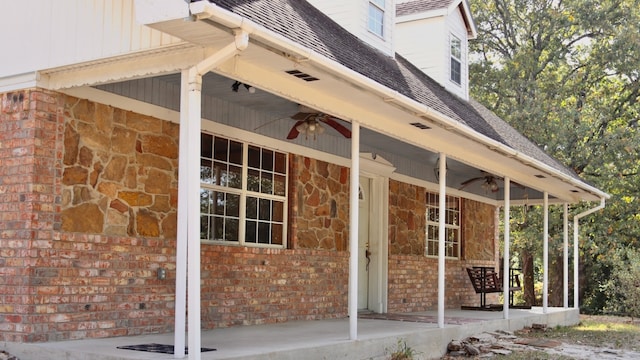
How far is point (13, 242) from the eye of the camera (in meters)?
7.40

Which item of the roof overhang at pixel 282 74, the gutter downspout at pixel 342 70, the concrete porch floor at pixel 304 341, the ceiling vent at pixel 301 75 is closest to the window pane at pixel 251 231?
the concrete porch floor at pixel 304 341

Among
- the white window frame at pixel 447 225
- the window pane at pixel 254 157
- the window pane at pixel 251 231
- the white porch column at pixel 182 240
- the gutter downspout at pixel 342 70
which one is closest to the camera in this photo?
the gutter downspout at pixel 342 70

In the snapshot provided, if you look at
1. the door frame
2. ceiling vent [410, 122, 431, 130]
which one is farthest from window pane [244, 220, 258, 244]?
the door frame

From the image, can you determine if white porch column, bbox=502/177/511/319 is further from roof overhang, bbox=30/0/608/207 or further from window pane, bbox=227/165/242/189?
window pane, bbox=227/165/242/189

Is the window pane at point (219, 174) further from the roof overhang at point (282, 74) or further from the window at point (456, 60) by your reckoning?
the window at point (456, 60)

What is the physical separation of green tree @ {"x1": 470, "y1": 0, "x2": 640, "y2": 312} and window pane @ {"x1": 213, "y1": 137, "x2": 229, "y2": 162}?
13.0m

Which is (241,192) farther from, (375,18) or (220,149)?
(375,18)

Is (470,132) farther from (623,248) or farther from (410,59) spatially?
(623,248)

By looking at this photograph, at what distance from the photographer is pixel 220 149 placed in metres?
9.94

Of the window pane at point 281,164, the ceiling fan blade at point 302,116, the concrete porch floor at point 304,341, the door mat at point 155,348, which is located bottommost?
the concrete porch floor at point 304,341

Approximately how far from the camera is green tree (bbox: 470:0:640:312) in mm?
21016

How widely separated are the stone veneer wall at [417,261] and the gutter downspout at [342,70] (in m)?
2.81

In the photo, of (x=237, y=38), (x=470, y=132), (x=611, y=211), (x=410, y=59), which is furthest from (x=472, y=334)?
(x=611, y=211)

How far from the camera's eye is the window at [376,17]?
43.3 feet
